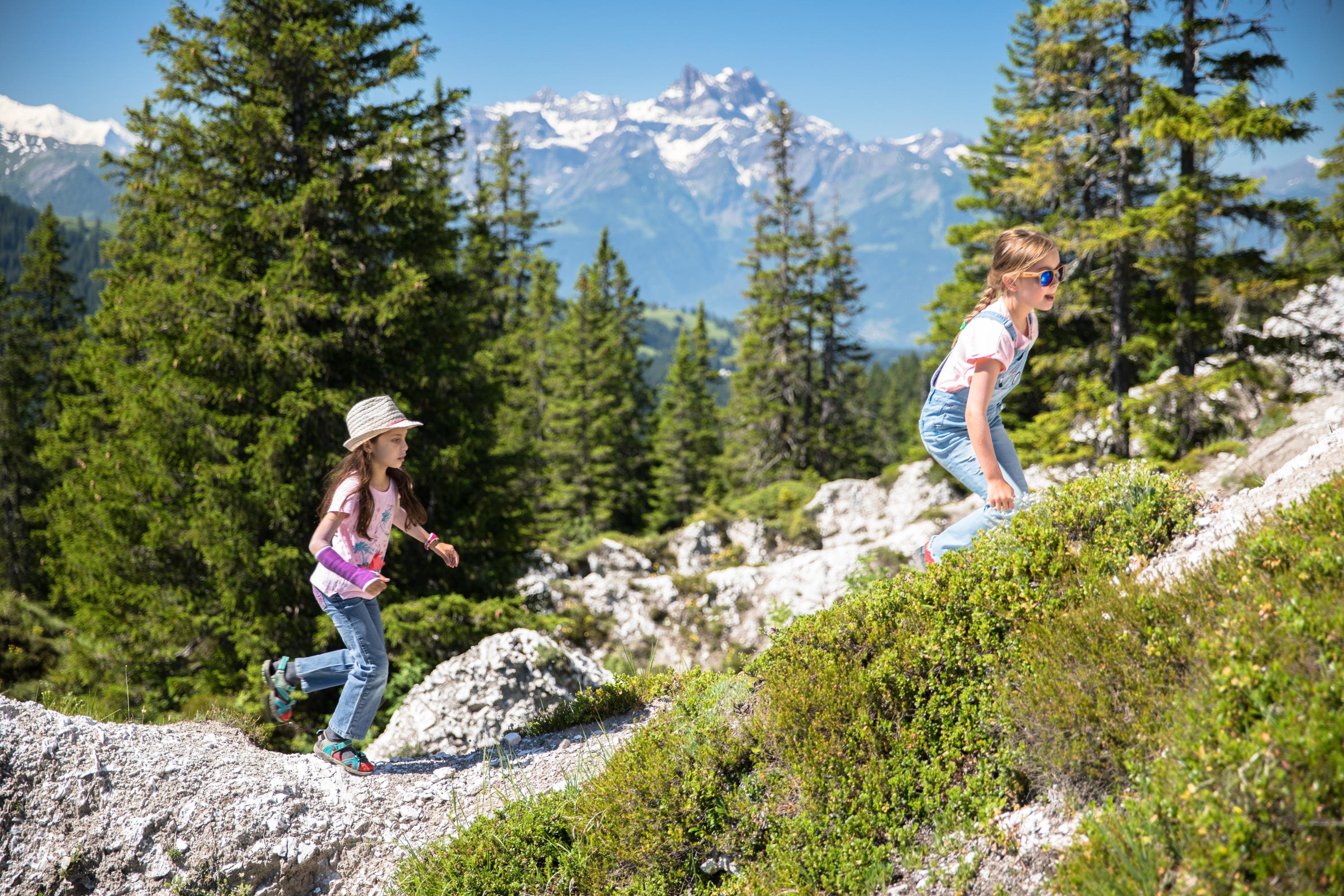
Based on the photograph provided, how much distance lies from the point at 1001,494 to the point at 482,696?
5672 millimetres

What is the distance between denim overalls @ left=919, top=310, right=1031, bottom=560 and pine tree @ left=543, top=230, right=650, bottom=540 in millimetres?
25482

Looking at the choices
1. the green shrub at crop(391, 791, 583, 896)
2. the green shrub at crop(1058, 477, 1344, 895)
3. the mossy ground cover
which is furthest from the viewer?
the green shrub at crop(391, 791, 583, 896)

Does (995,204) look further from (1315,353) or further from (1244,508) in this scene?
(1244,508)

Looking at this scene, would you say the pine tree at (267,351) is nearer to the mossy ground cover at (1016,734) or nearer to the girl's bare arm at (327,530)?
the girl's bare arm at (327,530)

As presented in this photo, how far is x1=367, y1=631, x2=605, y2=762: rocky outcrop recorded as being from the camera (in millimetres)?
7035

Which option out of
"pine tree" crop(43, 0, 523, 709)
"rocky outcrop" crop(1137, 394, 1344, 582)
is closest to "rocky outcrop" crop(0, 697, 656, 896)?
Result: "rocky outcrop" crop(1137, 394, 1344, 582)

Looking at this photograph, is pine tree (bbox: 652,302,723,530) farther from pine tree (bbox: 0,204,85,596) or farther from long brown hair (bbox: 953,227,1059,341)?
long brown hair (bbox: 953,227,1059,341)

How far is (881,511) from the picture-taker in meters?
24.4

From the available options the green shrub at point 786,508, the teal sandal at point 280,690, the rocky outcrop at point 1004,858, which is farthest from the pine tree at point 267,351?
the green shrub at point 786,508

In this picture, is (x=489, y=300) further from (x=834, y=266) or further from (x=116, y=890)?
(x=116, y=890)

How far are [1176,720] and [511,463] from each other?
10439 mm

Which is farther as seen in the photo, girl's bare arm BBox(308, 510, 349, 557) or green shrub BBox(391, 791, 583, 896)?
girl's bare arm BBox(308, 510, 349, 557)

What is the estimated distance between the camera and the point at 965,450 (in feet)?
14.3

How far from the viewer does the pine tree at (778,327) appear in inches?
1156
